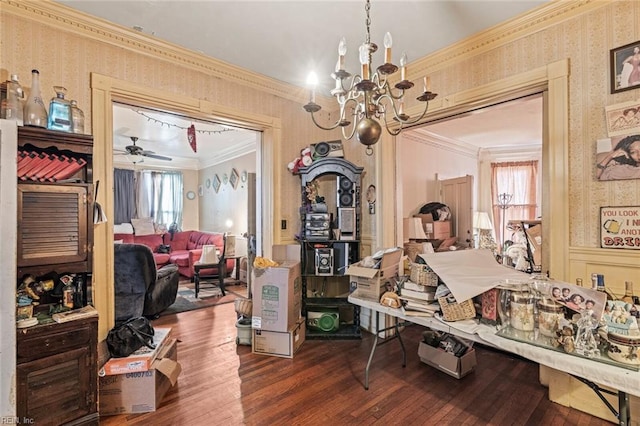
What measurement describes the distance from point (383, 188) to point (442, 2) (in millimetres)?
1655

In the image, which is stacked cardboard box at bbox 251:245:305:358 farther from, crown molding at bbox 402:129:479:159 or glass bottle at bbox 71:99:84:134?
crown molding at bbox 402:129:479:159

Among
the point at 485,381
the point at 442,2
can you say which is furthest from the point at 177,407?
the point at 442,2

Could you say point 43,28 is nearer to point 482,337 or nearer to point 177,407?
point 177,407

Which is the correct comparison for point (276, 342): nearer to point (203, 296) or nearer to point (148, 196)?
point (203, 296)

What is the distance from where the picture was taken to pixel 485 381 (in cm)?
239

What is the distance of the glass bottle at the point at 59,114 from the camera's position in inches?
76.4

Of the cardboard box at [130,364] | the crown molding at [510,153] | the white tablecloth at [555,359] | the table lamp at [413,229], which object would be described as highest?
the crown molding at [510,153]

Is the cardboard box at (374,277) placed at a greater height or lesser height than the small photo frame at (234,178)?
lesser

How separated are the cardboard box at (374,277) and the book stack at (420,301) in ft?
0.83

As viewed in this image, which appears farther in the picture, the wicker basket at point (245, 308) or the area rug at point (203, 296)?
the area rug at point (203, 296)

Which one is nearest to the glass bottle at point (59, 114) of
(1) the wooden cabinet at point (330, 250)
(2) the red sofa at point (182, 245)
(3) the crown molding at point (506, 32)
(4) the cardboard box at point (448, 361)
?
(1) the wooden cabinet at point (330, 250)

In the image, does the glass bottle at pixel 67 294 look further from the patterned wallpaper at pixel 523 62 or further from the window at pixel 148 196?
the window at pixel 148 196

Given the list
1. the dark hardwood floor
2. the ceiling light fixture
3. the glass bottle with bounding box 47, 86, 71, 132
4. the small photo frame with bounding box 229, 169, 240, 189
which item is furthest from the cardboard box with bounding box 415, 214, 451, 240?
the ceiling light fixture

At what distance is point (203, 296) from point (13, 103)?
3.70m
